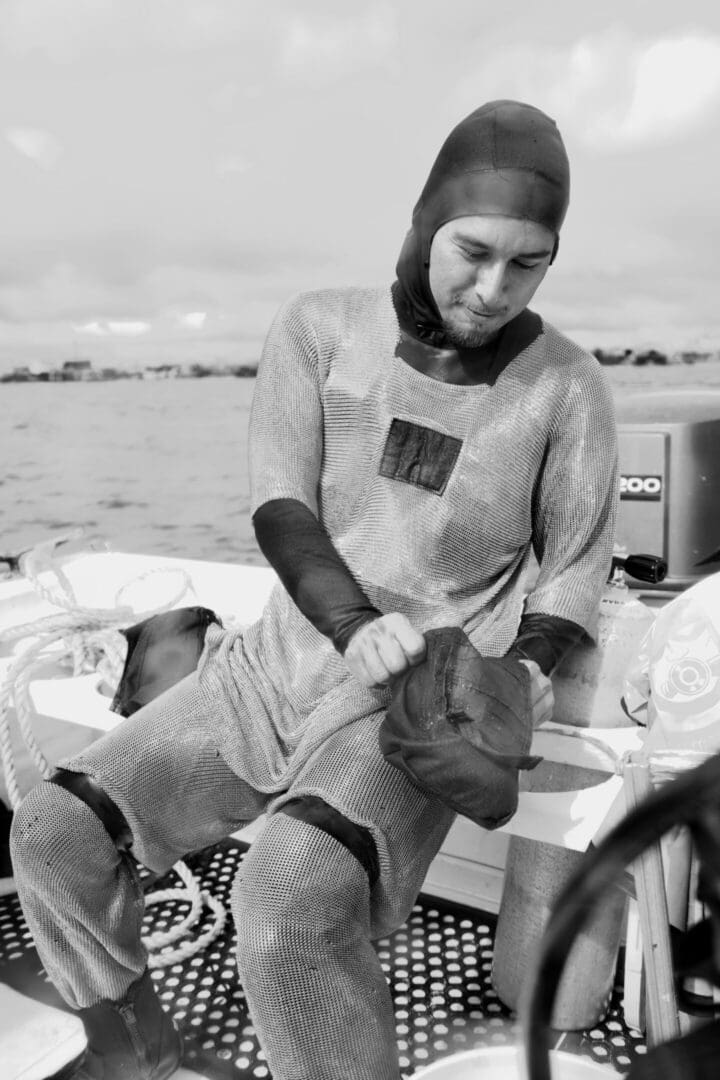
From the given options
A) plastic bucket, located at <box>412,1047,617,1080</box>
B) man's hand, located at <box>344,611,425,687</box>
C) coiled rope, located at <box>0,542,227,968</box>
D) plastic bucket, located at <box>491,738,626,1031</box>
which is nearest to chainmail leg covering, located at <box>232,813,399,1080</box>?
plastic bucket, located at <box>412,1047,617,1080</box>

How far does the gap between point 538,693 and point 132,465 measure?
54.6ft

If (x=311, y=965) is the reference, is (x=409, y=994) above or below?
below

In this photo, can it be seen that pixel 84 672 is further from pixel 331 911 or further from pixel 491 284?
pixel 491 284

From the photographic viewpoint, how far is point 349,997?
1.20 meters

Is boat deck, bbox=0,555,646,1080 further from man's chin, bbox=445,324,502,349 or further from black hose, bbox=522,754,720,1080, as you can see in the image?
black hose, bbox=522,754,720,1080

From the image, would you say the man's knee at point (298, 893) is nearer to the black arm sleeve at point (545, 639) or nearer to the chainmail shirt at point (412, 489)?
the chainmail shirt at point (412, 489)

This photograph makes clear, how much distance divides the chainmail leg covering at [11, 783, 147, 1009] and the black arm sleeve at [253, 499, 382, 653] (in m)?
0.47

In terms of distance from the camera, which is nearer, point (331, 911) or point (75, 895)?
point (331, 911)

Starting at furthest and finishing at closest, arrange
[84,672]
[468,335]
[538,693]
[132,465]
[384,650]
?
[132,465] < [84,672] < [468,335] < [538,693] < [384,650]

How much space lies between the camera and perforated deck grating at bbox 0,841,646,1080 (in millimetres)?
1738

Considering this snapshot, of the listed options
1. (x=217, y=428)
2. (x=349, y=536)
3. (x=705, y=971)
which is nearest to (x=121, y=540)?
(x=217, y=428)

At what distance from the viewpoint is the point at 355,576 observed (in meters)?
1.58

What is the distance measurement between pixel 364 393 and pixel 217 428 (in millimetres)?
16368

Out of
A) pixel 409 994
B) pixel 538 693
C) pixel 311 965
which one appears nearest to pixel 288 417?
pixel 538 693
